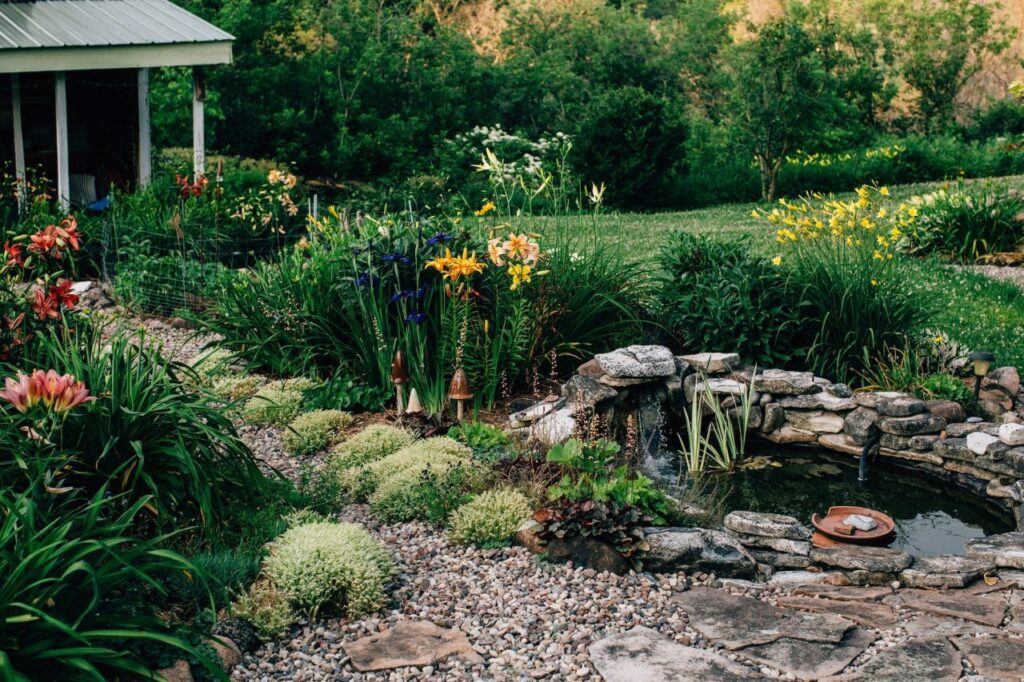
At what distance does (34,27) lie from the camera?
12.0 metres

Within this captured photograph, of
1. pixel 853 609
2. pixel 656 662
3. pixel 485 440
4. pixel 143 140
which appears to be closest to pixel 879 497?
pixel 853 609

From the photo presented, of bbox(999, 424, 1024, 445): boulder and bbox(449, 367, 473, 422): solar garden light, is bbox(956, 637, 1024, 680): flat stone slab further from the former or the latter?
bbox(449, 367, 473, 422): solar garden light

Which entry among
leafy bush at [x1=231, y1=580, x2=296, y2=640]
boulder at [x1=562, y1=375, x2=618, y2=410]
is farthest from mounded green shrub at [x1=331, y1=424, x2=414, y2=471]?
leafy bush at [x1=231, y1=580, x2=296, y2=640]

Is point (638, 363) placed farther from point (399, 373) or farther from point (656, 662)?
point (656, 662)

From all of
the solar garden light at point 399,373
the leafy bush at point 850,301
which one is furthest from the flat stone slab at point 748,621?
the leafy bush at point 850,301

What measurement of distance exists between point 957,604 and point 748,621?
3.01 ft

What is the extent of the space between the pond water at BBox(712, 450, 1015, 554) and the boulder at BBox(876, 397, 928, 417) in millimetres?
318

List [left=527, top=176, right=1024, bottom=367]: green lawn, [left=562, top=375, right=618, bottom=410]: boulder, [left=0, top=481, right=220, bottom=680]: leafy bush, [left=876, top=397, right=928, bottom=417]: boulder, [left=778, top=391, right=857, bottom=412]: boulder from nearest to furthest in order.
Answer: [left=0, top=481, right=220, bottom=680]: leafy bush < [left=562, top=375, right=618, bottom=410]: boulder < [left=876, top=397, right=928, bottom=417]: boulder < [left=778, top=391, right=857, bottom=412]: boulder < [left=527, top=176, right=1024, bottom=367]: green lawn

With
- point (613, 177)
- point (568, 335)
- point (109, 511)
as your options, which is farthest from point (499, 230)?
point (613, 177)

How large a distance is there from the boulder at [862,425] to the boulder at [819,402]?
0.08 m

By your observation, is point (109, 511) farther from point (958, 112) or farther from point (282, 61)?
point (958, 112)

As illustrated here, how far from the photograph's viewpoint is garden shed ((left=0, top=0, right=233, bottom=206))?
11.7 m

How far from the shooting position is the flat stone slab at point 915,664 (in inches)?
136

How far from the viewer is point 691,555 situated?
4.36m
